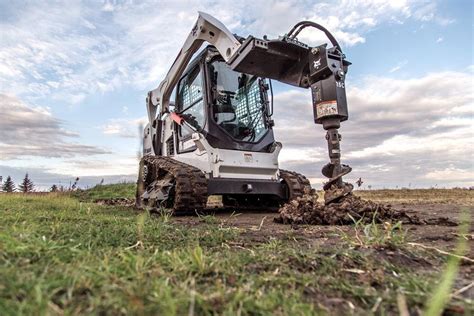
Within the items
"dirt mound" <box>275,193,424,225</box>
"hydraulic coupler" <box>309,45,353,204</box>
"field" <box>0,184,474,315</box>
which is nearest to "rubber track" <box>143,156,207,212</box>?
"dirt mound" <box>275,193,424,225</box>

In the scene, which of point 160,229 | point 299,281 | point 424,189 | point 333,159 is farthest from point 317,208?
point 424,189

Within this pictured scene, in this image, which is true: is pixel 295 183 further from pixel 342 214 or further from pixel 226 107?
pixel 342 214

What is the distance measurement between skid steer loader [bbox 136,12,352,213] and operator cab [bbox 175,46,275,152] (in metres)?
0.02

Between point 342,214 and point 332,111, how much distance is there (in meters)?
1.30

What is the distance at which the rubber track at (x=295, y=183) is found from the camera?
704 cm

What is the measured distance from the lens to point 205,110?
22.9ft

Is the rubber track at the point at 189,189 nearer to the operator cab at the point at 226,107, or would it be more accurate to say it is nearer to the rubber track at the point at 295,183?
the operator cab at the point at 226,107

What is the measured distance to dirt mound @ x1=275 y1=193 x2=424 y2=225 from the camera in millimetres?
3953

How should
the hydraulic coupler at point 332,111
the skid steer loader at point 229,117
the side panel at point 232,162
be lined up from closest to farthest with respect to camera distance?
the hydraulic coupler at point 332,111 < the skid steer loader at point 229,117 < the side panel at point 232,162

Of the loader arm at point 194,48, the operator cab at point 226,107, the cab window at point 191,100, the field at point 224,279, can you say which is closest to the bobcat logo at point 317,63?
the loader arm at point 194,48

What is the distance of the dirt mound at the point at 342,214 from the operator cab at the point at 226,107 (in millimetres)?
2885

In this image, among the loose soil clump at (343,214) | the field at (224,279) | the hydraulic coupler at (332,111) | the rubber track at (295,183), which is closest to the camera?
the field at (224,279)

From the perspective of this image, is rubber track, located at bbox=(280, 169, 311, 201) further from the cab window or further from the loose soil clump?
the loose soil clump

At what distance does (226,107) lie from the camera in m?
7.13
